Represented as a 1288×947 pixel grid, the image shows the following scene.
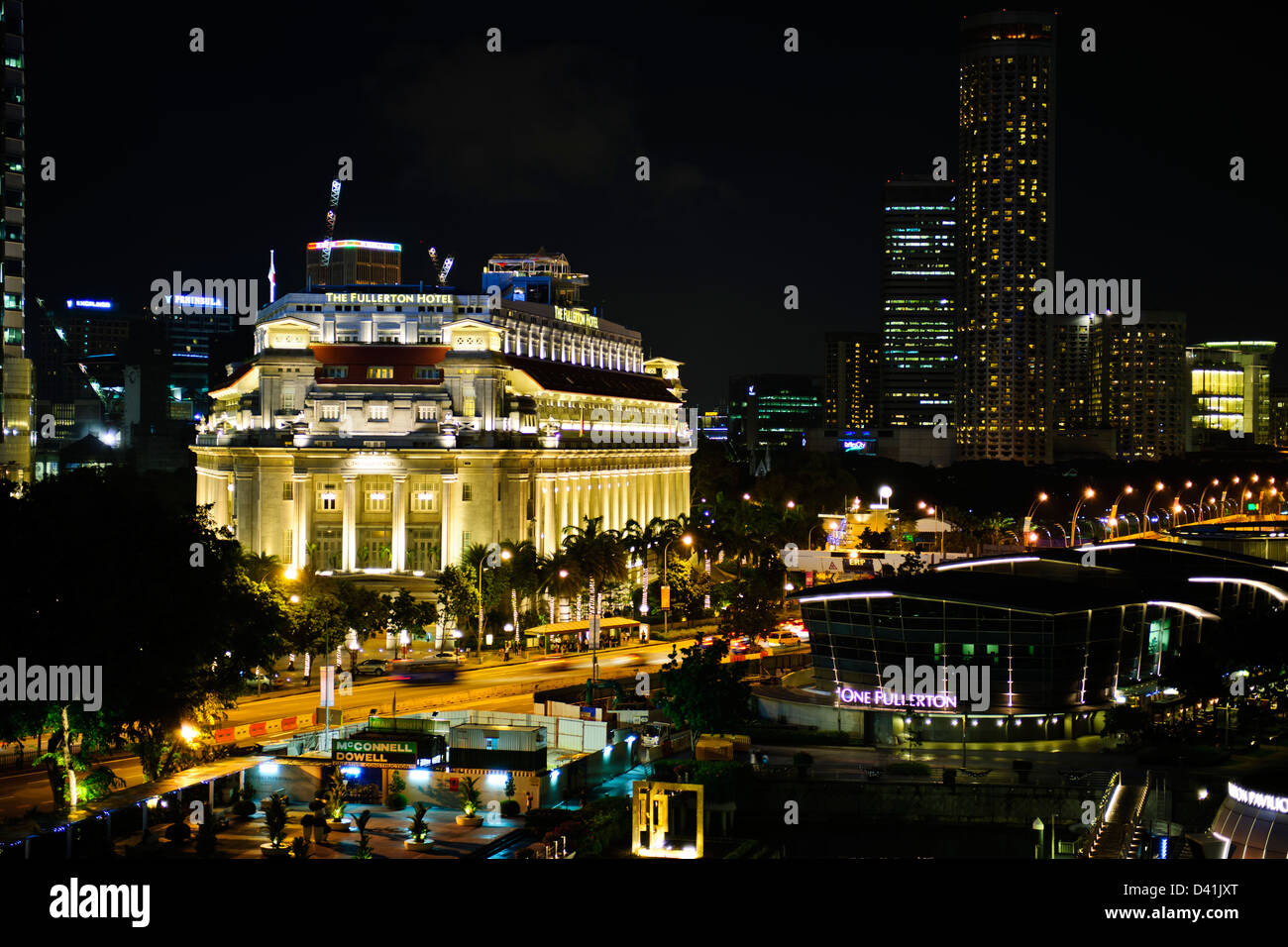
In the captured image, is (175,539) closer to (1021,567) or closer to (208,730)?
(208,730)

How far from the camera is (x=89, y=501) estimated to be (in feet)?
179

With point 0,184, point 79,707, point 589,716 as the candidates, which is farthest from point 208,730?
A: point 0,184

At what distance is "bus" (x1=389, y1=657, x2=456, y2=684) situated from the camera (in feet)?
259

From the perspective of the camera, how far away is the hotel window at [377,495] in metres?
106

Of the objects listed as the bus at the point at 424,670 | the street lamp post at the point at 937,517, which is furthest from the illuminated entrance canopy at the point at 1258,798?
the street lamp post at the point at 937,517

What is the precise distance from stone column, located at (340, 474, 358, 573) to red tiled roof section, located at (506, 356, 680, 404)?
15.3m

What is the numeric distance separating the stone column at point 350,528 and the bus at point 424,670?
735 inches

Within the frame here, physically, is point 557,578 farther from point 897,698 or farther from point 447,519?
point 897,698

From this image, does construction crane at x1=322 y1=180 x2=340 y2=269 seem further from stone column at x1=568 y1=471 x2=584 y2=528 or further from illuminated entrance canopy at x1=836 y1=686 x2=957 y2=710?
illuminated entrance canopy at x1=836 y1=686 x2=957 y2=710

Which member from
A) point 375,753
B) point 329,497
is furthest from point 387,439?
point 375,753

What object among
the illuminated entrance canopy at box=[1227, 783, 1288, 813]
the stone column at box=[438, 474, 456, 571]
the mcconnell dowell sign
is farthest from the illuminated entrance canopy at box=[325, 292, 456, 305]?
the illuminated entrance canopy at box=[1227, 783, 1288, 813]

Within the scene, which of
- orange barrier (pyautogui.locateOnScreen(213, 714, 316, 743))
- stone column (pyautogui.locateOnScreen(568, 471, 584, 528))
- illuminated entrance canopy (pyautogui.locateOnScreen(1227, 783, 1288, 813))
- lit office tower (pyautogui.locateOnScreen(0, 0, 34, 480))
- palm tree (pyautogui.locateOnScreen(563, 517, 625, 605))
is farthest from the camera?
lit office tower (pyautogui.locateOnScreen(0, 0, 34, 480))

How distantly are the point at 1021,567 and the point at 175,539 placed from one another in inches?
1897
